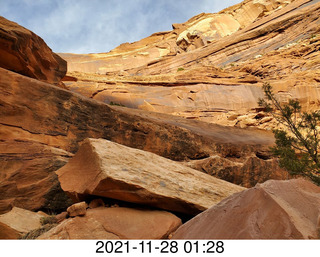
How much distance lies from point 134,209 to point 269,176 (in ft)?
28.4

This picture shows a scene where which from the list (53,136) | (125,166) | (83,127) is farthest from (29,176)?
(125,166)

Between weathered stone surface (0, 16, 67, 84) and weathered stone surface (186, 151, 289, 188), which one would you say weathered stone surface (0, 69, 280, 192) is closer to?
weathered stone surface (186, 151, 289, 188)

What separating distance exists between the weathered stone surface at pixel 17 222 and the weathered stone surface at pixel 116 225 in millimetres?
1145

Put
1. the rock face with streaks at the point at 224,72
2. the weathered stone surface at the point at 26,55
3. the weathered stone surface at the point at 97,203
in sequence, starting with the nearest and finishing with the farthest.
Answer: the weathered stone surface at the point at 97,203
the weathered stone surface at the point at 26,55
the rock face with streaks at the point at 224,72

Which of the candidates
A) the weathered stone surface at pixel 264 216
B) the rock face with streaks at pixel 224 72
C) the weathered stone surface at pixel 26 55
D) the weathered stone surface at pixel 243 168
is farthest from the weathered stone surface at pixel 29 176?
the rock face with streaks at pixel 224 72

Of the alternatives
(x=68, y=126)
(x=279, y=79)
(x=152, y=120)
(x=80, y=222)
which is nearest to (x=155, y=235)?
(x=80, y=222)

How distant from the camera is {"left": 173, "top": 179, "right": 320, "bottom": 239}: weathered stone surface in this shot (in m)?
3.76

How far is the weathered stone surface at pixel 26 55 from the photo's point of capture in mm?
10459

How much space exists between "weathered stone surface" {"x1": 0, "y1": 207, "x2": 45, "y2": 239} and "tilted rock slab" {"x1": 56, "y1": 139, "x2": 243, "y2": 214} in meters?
1.03

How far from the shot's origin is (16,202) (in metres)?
7.23

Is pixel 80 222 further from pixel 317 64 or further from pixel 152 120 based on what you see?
pixel 317 64

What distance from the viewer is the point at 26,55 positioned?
1152 centimetres

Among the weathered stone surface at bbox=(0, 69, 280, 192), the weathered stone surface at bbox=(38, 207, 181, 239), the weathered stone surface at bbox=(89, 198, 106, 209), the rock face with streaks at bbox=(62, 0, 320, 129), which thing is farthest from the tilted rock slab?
the rock face with streaks at bbox=(62, 0, 320, 129)

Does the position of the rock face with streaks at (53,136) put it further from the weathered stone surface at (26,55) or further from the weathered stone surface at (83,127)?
the weathered stone surface at (26,55)
